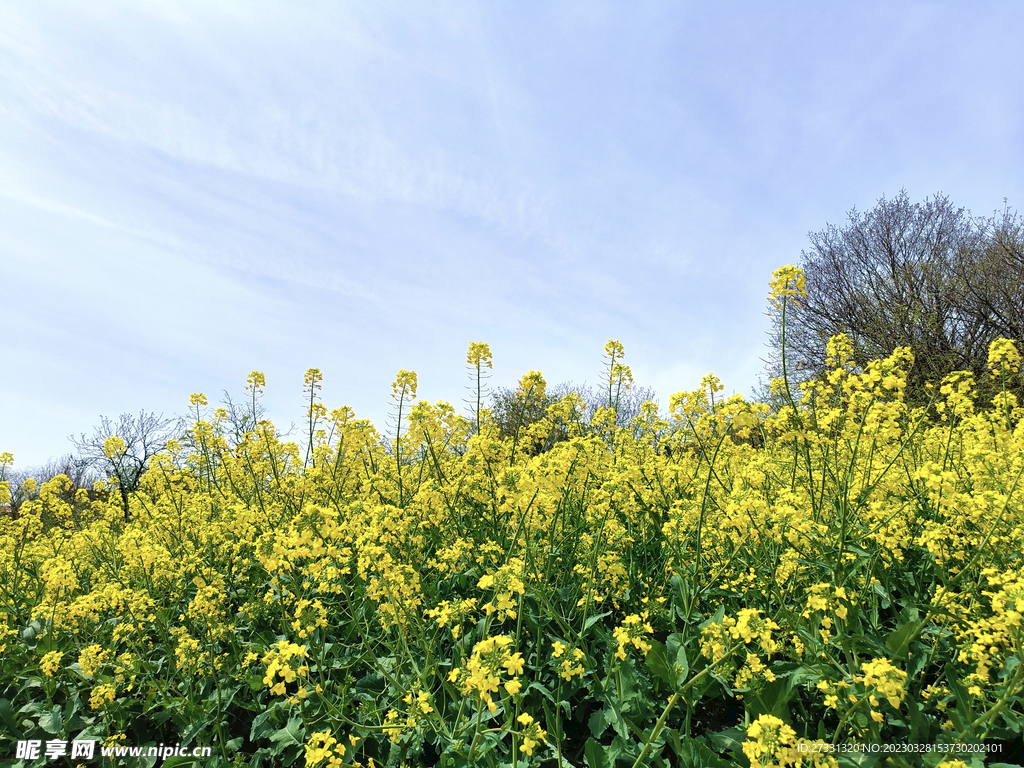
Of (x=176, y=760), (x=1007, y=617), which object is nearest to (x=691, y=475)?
(x=1007, y=617)

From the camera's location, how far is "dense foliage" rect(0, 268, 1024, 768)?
2.53 m

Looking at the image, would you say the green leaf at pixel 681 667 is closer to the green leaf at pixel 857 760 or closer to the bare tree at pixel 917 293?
the green leaf at pixel 857 760

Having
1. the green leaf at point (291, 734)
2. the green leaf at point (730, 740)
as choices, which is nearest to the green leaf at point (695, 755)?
the green leaf at point (730, 740)

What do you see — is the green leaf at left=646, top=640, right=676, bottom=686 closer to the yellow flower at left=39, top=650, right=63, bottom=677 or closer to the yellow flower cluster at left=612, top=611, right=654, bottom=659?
the yellow flower cluster at left=612, top=611, right=654, bottom=659

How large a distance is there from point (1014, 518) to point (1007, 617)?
92.3 inches

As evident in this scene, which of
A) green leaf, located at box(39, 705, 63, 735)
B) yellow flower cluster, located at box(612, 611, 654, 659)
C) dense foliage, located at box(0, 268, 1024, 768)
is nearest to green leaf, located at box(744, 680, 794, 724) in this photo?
dense foliage, located at box(0, 268, 1024, 768)

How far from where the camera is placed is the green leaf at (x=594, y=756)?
2389 millimetres

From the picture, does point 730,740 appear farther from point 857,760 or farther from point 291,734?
point 291,734

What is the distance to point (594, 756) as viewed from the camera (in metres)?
2.39

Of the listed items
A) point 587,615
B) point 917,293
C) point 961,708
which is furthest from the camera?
point 917,293

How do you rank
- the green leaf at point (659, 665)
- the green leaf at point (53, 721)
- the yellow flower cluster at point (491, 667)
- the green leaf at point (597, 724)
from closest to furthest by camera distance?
the yellow flower cluster at point (491, 667) → the green leaf at point (597, 724) → the green leaf at point (659, 665) → the green leaf at point (53, 721)

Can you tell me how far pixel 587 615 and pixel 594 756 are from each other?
1037mm

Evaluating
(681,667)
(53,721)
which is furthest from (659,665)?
(53,721)

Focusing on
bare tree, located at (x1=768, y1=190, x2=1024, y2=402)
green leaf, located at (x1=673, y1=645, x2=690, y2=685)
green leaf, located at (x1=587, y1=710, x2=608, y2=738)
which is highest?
bare tree, located at (x1=768, y1=190, x2=1024, y2=402)
